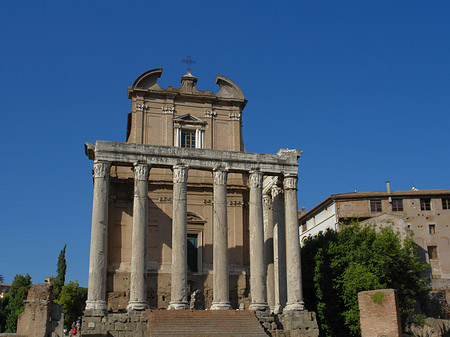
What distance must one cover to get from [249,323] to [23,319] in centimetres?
1315

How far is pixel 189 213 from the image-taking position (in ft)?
107

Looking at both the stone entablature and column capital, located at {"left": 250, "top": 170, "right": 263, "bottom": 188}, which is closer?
the stone entablature

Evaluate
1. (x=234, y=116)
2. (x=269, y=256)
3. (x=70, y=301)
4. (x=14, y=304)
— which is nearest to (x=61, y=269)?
(x=14, y=304)

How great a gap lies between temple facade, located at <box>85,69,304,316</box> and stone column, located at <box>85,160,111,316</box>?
0.16 feet

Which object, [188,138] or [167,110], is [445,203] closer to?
[188,138]

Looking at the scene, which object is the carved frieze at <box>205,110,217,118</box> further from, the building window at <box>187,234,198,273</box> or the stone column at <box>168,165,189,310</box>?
the building window at <box>187,234,198,273</box>

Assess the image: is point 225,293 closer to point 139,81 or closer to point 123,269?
point 123,269

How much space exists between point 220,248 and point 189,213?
207 inches

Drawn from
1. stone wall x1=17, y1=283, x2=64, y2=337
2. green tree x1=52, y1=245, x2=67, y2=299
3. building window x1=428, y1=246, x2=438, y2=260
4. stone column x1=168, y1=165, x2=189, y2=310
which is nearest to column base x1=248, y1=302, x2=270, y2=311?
stone column x1=168, y1=165, x2=189, y2=310

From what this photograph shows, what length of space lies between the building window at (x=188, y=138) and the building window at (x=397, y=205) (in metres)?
21.2

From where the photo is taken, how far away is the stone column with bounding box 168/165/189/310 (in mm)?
26719

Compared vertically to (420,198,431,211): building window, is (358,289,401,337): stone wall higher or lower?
lower

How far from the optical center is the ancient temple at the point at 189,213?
27.2 m

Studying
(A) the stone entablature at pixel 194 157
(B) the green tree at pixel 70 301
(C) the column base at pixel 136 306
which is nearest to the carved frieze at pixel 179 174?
(A) the stone entablature at pixel 194 157
